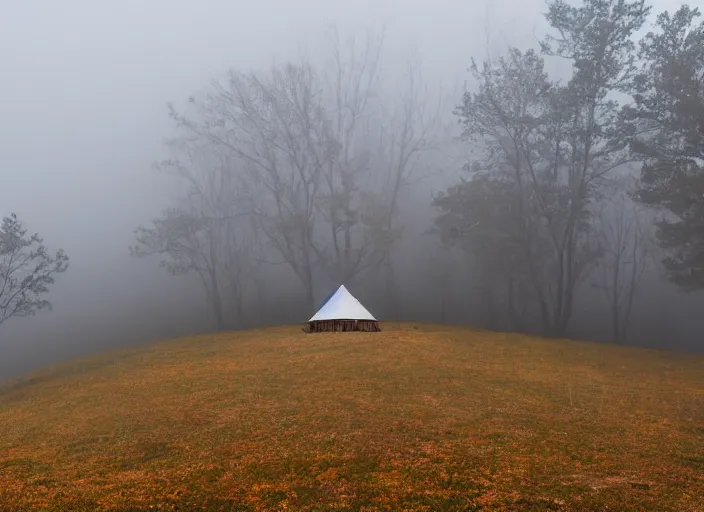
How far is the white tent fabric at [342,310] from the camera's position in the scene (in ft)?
55.8

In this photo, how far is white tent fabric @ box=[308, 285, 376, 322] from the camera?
17.0 meters

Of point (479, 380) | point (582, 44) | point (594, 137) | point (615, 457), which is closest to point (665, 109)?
point (594, 137)

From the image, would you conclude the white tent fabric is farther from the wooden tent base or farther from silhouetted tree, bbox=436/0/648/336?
silhouetted tree, bbox=436/0/648/336

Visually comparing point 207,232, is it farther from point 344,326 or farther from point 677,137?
point 677,137

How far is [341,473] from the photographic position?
5590mm

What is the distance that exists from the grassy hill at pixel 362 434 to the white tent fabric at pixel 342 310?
357 centimetres

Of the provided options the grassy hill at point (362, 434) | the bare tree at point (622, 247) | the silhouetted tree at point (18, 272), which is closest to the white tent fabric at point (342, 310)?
the grassy hill at point (362, 434)

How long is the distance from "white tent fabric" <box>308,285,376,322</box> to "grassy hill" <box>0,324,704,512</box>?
357 cm

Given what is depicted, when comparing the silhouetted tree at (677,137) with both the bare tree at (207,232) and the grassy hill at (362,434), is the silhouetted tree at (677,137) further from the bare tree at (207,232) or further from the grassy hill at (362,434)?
the bare tree at (207,232)

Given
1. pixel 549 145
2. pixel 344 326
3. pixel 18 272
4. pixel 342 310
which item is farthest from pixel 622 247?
pixel 18 272

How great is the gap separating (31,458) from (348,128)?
2469 cm

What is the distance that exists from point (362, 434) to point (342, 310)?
33.7 feet

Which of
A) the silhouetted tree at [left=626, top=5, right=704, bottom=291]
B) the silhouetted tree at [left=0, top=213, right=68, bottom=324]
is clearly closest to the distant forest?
the silhouetted tree at [left=626, top=5, right=704, bottom=291]

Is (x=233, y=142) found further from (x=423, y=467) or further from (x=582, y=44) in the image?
(x=423, y=467)
